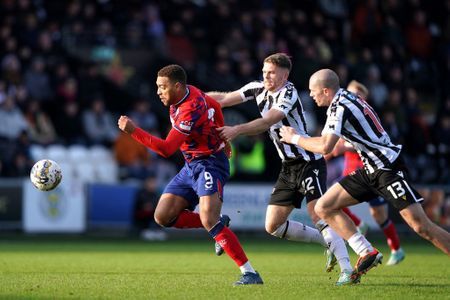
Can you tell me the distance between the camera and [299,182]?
36.9ft

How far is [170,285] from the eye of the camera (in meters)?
10.0

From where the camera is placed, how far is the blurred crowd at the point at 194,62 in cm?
2078

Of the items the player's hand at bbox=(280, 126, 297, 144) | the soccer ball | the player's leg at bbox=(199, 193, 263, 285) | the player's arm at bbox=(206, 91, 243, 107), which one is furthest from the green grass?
the player's arm at bbox=(206, 91, 243, 107)

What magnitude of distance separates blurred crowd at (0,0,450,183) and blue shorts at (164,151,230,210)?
9.45 metres

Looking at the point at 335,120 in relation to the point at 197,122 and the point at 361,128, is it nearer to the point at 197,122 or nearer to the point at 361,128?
Result: the point at 361,128

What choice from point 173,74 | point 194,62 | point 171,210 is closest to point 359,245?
point 171,210

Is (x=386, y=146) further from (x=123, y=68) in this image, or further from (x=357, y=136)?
(x=123, y=68)

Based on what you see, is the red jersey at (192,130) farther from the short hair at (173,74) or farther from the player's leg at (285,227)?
the player's leg at (285,227)

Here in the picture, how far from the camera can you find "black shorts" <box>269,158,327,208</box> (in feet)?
36.9

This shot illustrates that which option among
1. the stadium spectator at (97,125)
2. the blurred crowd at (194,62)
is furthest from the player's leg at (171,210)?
the stadium spectator at (97,125)

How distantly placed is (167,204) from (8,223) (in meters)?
9.03

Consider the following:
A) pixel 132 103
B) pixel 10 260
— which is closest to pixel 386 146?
pixel 10 260

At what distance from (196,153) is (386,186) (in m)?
1.99

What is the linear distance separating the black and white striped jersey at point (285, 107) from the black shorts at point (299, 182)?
9 cm
